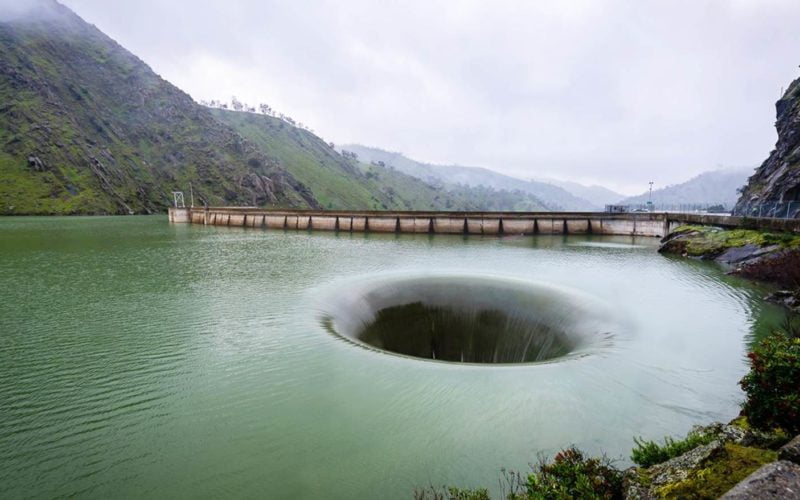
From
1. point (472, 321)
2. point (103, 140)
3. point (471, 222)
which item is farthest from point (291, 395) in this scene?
point (103, 140)

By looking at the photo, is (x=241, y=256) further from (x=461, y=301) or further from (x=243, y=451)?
(x=243, y=451)

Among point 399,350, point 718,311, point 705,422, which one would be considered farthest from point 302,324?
point 718,311

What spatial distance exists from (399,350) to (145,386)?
9.76 metres

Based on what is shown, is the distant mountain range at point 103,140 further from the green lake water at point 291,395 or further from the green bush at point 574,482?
the green bush at point 574,482

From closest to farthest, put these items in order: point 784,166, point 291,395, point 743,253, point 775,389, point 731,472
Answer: point 731,472
point 775,389
point 291,395
point 743,253
point 784,166

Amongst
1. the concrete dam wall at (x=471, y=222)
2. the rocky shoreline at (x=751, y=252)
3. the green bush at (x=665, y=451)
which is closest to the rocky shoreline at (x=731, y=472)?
the green bush at (x=665, y=451)

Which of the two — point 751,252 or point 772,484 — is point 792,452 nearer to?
point 772,484

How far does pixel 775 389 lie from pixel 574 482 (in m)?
3.41

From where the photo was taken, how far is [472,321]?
1944cm

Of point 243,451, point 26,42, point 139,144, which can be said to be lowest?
point 243,451

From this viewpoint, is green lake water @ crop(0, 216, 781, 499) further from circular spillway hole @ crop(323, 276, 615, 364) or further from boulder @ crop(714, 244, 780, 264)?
boulder @ crop(714, 244, 780, 264)

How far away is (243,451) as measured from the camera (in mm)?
7898

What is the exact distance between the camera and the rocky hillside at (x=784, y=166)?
4891cm

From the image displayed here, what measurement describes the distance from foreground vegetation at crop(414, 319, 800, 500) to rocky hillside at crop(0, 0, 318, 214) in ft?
408
